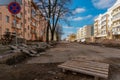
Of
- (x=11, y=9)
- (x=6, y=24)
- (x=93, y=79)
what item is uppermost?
(x=6, y=24)

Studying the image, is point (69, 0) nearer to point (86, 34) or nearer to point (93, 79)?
point (93, 79)

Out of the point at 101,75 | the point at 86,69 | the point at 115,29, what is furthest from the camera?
the point at 115,29

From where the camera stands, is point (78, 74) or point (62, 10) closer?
point (78, 74)

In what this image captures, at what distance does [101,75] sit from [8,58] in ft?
16.2

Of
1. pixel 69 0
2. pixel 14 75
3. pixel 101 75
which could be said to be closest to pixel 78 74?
pixel 101 75

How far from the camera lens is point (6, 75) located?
471cm

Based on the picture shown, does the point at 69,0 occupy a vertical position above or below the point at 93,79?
above

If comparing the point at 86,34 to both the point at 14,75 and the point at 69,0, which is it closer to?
the point at 69,0

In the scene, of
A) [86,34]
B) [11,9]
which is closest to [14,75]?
[11,9]

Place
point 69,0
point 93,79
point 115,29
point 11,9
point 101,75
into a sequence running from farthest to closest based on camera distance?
1. point 115,29
2. point 69,0
3. point 11,9
4. point 93,79
5. point 101,75

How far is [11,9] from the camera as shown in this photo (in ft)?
20.2

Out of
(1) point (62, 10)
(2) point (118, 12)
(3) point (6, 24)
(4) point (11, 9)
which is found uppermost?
(2) point (118, 12)

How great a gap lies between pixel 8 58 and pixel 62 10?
70.6 ft

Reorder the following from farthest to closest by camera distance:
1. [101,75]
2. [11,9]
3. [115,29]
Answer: [115,29]
[11,9]
[101,75]
